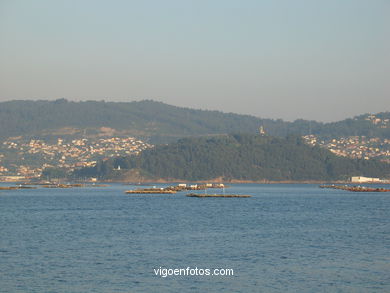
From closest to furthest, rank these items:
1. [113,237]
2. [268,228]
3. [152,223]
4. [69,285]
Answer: [69,285] < [113,237] < [268,228] < [152,223]

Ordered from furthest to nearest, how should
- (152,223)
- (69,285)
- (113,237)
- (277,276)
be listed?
(152,223) < (113,237) < (277,276) < (69,285)

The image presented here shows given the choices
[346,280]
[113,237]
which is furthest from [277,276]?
[113,237]

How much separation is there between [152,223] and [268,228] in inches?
557

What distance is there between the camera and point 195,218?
9569 centimetres

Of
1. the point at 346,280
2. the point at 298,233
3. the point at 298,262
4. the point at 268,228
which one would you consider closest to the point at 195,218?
the point at 268,228

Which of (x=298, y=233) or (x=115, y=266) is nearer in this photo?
(x=115, y=266)

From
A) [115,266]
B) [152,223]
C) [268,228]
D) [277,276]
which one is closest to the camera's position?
[277,276]

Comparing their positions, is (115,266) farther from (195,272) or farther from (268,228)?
(268,228)

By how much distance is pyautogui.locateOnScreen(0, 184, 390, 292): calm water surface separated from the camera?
46125 mm

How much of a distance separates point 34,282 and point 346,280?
64.1 feet

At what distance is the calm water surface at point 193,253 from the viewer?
46.1m

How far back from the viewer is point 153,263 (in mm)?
53312

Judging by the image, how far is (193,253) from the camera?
5850 cm

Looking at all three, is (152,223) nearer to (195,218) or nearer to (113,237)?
(195,218)
